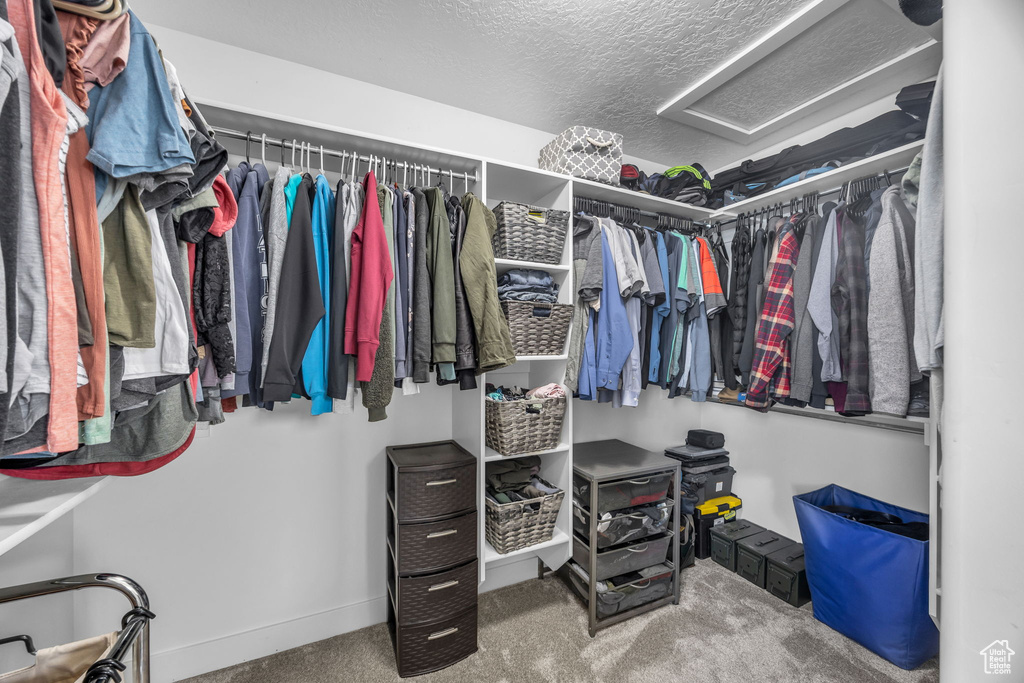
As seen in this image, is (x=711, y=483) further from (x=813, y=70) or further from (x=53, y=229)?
(x=53, y=229)

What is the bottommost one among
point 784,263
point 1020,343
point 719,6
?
point 1020,343

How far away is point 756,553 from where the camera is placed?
87.5 inches

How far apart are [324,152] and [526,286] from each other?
0.94m

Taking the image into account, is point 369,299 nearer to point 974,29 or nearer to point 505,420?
point 505,420

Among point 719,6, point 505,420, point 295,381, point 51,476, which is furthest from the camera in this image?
point 505,420

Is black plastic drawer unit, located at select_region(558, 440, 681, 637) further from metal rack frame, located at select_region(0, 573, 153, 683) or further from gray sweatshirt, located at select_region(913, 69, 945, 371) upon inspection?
metal rack frame, located at select_region(0, 573, 153, 683)

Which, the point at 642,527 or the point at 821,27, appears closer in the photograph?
the point at 821,27

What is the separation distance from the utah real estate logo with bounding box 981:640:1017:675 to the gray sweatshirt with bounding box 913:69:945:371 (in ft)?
2.33

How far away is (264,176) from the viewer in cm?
132

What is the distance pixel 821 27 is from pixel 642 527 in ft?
7.29

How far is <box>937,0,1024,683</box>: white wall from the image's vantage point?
57cm

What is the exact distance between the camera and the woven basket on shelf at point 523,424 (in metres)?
1.76

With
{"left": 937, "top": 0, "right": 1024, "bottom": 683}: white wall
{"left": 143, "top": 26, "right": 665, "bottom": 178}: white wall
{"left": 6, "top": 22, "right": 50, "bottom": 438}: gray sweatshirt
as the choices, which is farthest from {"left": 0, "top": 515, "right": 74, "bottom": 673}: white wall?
{"left": 937, "top": 0, "right": 1024, "bottom": 683}: white wall

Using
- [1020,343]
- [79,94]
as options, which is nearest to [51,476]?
[79,94]
